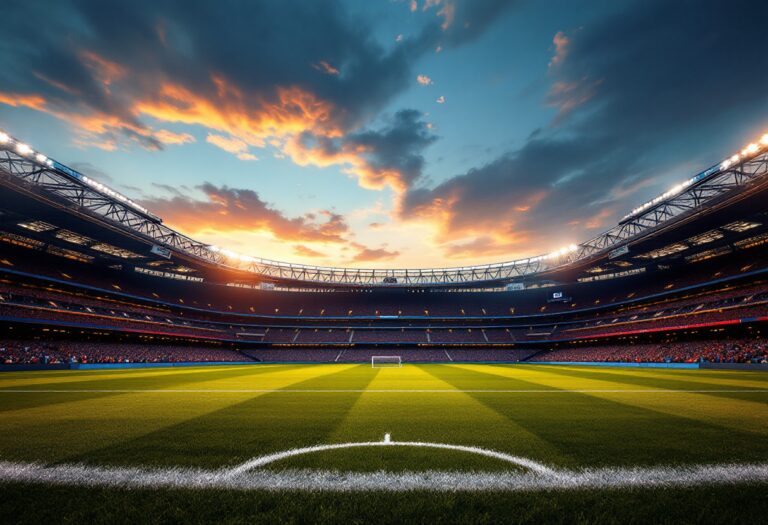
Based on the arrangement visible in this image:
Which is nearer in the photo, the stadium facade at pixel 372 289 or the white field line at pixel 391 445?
the white field line at pixel 391 445

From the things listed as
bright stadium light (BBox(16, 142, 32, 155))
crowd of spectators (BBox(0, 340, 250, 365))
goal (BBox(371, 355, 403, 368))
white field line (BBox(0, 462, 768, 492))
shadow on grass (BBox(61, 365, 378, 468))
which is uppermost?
bright stadium light (BBox(16, 142, 32, 155))

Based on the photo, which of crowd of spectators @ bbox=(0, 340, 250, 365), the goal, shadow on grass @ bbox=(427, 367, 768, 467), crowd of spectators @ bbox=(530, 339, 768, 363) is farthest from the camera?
the goal

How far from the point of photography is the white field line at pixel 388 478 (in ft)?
11.0

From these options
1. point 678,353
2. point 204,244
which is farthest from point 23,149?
point 678,353

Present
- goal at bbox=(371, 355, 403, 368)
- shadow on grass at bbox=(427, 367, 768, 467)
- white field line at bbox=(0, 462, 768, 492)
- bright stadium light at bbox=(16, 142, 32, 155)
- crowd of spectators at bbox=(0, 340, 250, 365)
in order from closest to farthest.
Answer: white field line at bbox=(0, 462, 768, 492)
shadow on grass at bbox=(427, 367, 768, 467)
bright stadium light at bbox=(16, 142, 32, 155)
crowd of spectators at bbox=(0, 340, 250, 365)
goal at bbox=(371, 355, 403, 368)

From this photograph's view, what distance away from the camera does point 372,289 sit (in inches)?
2517

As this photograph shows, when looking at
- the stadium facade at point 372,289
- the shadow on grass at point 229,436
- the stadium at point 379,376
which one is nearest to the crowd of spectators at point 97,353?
the stadium at point 379,376

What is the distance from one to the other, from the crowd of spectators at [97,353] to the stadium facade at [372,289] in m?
1.86

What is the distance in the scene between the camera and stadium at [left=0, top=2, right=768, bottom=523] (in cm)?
320

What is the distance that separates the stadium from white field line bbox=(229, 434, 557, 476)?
5 centimetres

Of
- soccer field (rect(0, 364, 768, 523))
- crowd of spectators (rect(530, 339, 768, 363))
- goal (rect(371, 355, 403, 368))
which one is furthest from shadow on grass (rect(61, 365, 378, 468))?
crowd of spectators (rect(530, 339, 768, 363))

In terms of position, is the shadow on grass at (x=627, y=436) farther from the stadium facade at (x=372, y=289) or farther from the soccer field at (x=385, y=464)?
the stadium facade at (x=372, y=289)

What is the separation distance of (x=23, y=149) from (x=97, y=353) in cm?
2283

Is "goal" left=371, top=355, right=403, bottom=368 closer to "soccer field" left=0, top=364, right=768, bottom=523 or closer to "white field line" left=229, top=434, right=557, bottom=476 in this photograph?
"soccer field" left=0, top=364, right=768, bottom=523
